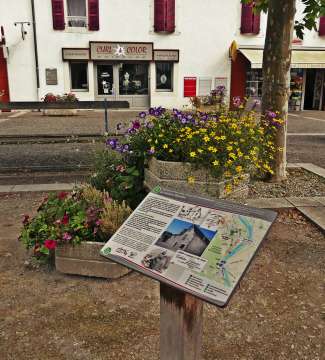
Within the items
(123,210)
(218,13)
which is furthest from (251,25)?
(123,210)

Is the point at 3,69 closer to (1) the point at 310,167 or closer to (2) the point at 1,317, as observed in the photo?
(1) the point at 310,167

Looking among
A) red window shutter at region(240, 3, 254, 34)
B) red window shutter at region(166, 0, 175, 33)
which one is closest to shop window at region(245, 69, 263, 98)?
red window shutter at region(240, 3, 254, 34)

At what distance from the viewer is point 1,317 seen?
272cm

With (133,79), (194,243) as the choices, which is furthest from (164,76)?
(194,243)

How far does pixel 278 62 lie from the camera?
18.0ft

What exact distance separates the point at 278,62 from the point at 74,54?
15708mm

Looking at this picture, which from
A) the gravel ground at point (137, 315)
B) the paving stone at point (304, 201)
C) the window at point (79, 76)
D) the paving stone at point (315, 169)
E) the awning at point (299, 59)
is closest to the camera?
the gravel ground at point (137, 315)

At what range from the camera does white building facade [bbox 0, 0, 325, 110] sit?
18.9 metres

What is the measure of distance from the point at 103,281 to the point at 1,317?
0.81m

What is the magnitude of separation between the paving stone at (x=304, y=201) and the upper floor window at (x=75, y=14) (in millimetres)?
16819

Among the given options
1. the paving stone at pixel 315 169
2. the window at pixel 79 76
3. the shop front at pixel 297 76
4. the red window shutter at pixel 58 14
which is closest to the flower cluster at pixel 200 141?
the paving stone at pixel 315 169

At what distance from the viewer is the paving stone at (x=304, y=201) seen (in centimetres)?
484

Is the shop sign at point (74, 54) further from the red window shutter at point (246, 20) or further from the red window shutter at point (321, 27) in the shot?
the red window shutter at point (321, 27)

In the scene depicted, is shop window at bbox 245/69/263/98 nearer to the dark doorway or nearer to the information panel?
the dark doorway
